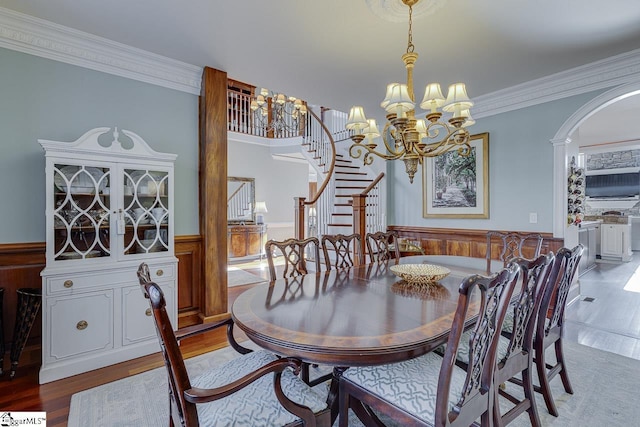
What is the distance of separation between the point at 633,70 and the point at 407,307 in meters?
3.39

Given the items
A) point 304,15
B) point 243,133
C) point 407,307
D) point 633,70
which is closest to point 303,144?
point 243,133

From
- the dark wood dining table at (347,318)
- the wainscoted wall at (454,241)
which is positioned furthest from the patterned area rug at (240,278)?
the dark wood dining table at (347,318)

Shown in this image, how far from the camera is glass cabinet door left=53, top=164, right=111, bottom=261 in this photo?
7.76 feet

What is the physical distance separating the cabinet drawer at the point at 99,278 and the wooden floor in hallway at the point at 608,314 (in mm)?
3827

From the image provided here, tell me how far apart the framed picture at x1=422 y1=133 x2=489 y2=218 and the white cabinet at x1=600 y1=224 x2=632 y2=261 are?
504 centimetres

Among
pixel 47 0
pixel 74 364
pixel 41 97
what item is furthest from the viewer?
pixel 41 97

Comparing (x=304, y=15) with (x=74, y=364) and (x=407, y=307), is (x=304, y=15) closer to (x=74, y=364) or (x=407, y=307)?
(x=407, y=307)

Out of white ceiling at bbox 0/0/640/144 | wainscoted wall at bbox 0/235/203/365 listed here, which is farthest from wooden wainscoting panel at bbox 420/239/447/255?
wainscoted wall at bbox 0/235/203/365

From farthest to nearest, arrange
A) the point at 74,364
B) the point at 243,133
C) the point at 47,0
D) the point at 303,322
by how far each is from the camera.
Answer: the point at 243,133, the point at 74,364, the point at 47,0, the point at 303,322

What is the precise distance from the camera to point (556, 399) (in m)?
2.02

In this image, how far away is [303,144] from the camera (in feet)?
23.4

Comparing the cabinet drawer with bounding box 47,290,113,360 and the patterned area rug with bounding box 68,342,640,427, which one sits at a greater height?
the cabinet drawer with bounding box 47,290,113,360

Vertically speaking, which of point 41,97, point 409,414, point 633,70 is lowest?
point 409,414

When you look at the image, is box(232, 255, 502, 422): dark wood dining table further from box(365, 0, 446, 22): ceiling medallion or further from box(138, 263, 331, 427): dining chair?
box(365, 0, 446, 22): ceiling medallion
